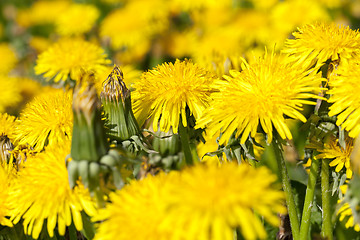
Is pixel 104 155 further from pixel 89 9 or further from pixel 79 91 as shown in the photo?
pixel 89 9

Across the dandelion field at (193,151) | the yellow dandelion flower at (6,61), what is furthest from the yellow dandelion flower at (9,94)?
the dandelion field at (193,151)

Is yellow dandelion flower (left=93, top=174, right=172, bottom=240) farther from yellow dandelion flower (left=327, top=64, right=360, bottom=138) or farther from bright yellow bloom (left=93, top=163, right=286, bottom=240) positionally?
yellow dandelion flower (left=327, top=64, right=360, bottom=138)

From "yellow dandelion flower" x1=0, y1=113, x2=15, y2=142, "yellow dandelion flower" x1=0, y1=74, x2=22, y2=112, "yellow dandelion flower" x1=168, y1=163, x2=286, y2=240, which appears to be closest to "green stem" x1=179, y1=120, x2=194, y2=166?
"yellow dandelion flower" x1=168, y1=163, x2=286, y2=240

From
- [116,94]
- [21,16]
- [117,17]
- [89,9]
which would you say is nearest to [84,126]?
[116,94]

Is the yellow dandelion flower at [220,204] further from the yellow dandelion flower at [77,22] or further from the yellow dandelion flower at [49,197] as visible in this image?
the yellow dandelion flower at [77,22]

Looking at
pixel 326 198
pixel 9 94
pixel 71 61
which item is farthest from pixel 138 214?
pixel 9 94

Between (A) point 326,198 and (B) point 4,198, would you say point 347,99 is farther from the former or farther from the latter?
(B) point 4,198
